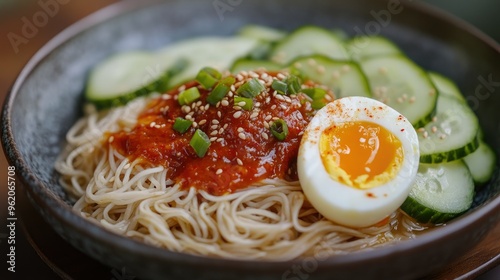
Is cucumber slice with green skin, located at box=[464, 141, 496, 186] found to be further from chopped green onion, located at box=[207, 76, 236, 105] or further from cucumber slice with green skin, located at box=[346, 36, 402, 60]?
chopped green onion, located at box=[207, 76, 236, 105]

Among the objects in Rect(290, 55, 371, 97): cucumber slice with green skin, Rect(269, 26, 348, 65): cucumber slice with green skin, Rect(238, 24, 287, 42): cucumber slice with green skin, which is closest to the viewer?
Rect(290, 55, 371, 97): cucumber slice with green skin

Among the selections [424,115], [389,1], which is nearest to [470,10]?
[389,1]

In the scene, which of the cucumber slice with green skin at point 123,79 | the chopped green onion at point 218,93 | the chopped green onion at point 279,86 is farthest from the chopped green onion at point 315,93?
the cucumber slice with green skin at point 123,79

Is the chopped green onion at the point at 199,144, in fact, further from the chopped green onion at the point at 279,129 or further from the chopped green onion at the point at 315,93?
the chopped green onion at the point at 315,93

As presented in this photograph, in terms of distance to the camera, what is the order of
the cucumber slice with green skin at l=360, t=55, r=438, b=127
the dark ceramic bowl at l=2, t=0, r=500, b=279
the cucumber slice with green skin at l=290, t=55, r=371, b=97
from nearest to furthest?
the dark ceramic bowl at l=2, t=0, r=500, b=279 → the cucumber slice with green skin at l=360, t=55, r=438, b=127 → the cucumber slice with green skin at l=290, t=55, r=371, b=97

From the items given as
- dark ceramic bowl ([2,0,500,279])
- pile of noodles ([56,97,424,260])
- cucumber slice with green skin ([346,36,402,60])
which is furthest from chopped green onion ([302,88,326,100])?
dark ceramic bowl ([2,0,500,279])

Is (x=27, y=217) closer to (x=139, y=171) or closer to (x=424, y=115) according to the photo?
(x=139, y=171)
